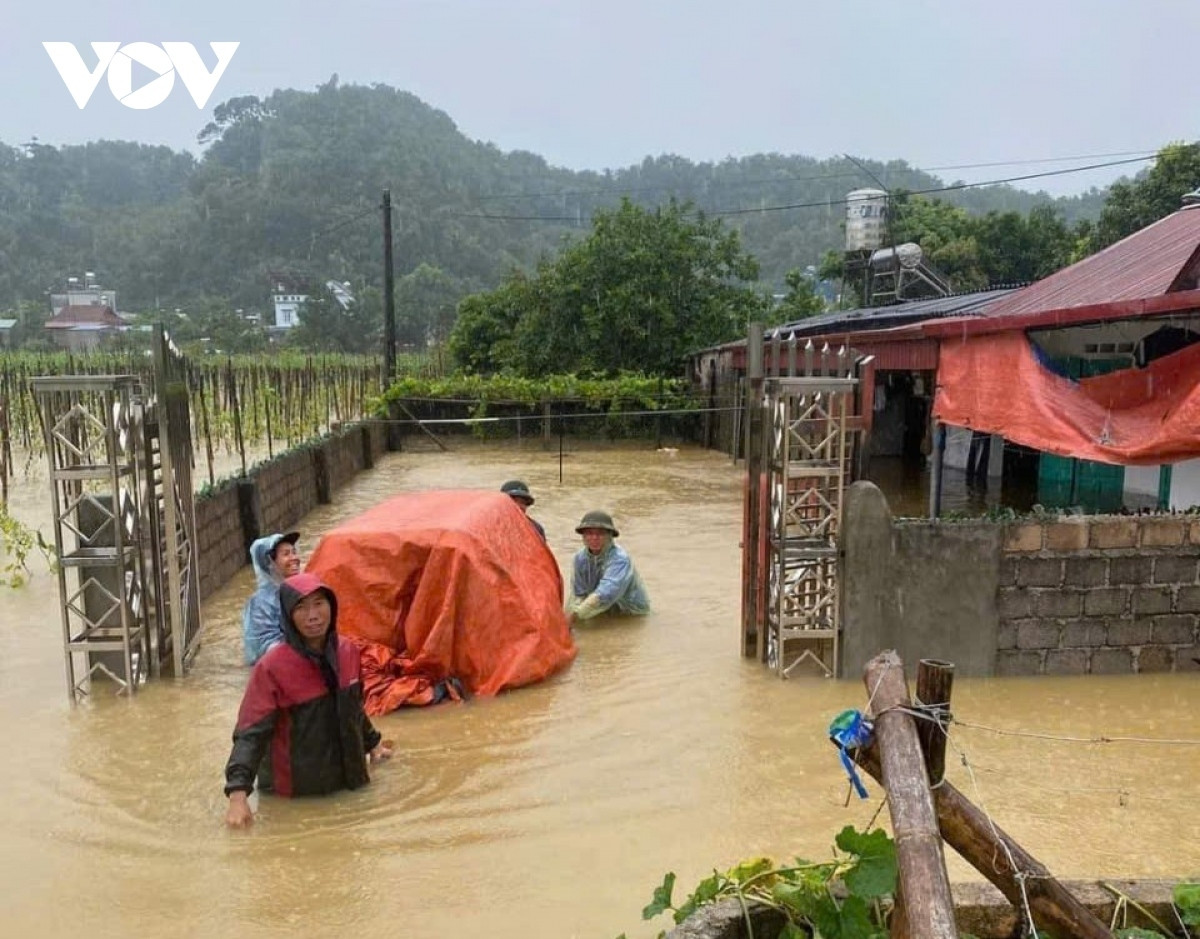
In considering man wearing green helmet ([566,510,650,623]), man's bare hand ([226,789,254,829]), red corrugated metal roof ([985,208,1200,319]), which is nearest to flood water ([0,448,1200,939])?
man's bare hand ([226,789,254,829])

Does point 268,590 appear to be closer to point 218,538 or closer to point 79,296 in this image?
Result: point 218,538

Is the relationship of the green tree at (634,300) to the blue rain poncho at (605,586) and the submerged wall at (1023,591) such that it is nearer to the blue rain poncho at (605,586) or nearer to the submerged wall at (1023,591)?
the blue rain poncho at (605,586)

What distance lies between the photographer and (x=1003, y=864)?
2561mm

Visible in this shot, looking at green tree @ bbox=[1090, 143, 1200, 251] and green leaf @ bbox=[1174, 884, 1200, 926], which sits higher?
green tree @ bbox=[1090, 143, 1200, 251]

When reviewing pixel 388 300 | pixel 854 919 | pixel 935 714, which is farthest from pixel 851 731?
pixel 388 300

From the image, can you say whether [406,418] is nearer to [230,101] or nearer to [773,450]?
[773,450]

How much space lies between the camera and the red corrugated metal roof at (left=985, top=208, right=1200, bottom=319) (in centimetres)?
755

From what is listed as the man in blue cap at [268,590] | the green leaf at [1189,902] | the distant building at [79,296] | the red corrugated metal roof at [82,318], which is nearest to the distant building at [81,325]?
the red corrugated metal roof at [82,318]

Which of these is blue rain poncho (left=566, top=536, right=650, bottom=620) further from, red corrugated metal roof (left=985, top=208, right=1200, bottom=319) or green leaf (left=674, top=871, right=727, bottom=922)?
green leaf (left=674, top=871, right=727, bottom=922)

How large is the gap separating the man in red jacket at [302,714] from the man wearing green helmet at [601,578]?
117 inches

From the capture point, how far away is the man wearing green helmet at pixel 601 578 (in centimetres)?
748

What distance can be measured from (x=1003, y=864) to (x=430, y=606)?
403cm

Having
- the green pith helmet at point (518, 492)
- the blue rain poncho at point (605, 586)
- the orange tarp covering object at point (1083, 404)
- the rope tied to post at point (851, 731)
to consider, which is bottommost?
the blue rain poncho at point (605, 586)

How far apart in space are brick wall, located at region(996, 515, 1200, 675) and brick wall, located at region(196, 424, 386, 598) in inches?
241
